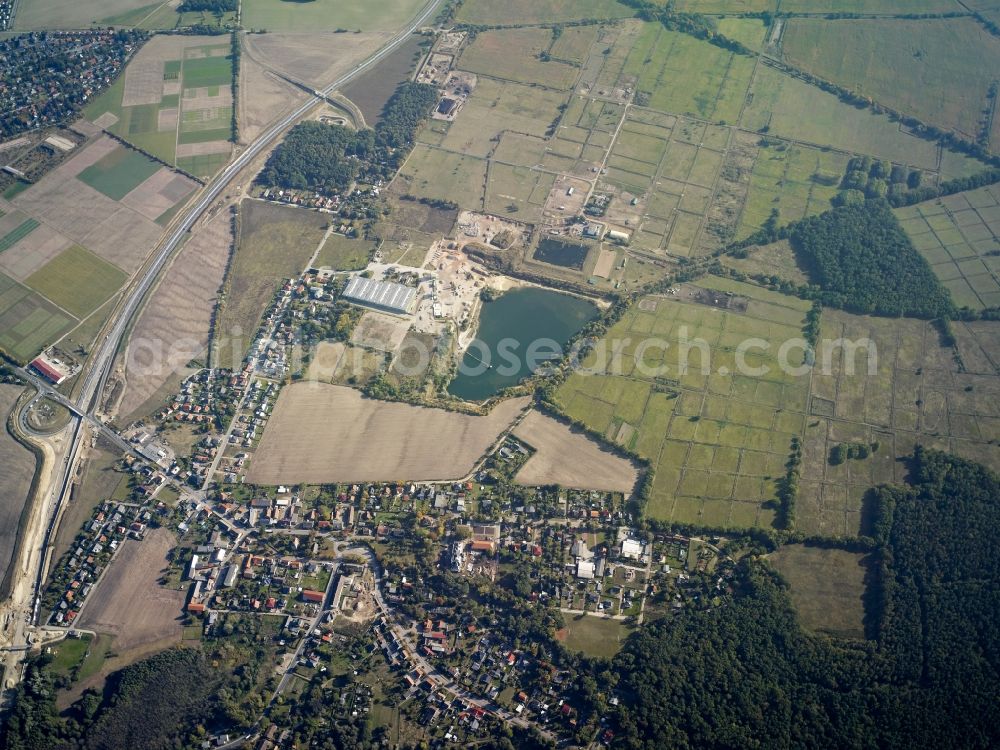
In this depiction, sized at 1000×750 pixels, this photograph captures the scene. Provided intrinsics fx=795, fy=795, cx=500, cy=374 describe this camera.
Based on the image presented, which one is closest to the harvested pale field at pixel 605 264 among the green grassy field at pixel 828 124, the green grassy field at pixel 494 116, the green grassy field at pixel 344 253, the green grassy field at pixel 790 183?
the green grassy field at pixel 790 183

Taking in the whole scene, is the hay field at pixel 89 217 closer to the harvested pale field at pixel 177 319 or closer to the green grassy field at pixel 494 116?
the harvested pale field at pixel 177 319

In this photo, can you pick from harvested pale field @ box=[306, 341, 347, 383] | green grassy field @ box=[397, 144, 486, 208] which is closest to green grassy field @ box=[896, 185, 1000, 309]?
green grassy field @ box=[397, 144, 486, 208]

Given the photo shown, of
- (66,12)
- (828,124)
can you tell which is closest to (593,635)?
(828,124)

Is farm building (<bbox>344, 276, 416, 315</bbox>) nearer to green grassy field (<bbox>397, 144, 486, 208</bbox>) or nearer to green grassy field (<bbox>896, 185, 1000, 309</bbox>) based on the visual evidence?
green grassy field (<bbox>397, 144, 486, 208</bbox>)

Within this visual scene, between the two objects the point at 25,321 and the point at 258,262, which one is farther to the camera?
the point at 258,262

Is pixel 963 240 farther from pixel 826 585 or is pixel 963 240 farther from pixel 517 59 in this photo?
pixel 517 59

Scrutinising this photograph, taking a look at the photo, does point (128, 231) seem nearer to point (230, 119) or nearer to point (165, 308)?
point (165, 308)
